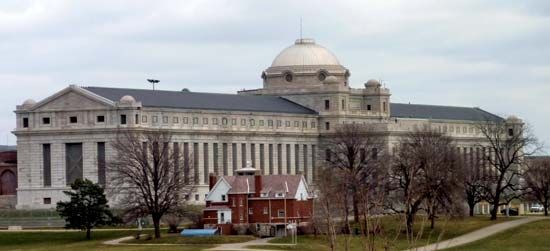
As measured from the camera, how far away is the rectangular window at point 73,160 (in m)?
172

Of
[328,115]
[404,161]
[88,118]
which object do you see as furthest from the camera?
[328,115]

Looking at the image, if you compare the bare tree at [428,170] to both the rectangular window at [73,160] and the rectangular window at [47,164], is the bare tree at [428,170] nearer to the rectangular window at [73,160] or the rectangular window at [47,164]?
the rectangular window at [73,160]

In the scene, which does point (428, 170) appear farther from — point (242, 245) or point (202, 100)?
point (202, 100)

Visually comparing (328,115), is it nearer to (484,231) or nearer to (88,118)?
(88,118)

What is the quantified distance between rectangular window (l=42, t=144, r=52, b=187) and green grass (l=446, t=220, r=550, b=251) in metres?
64.8

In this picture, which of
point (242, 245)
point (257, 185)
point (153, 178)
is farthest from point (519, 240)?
point (153, 178)

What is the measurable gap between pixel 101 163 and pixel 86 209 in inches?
1587

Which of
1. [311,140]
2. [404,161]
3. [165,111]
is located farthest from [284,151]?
[404,161]

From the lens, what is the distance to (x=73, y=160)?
17250cm

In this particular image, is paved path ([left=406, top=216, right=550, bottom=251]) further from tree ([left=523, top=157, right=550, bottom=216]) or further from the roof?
the roof

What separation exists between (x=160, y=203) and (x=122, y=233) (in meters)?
4.73

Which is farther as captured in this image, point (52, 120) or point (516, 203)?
point (516, 203)

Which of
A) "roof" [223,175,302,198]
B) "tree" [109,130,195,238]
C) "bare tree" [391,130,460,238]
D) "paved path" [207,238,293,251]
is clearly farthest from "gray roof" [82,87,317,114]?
"paved path" [207,238,293,251]

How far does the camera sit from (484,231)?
124m
